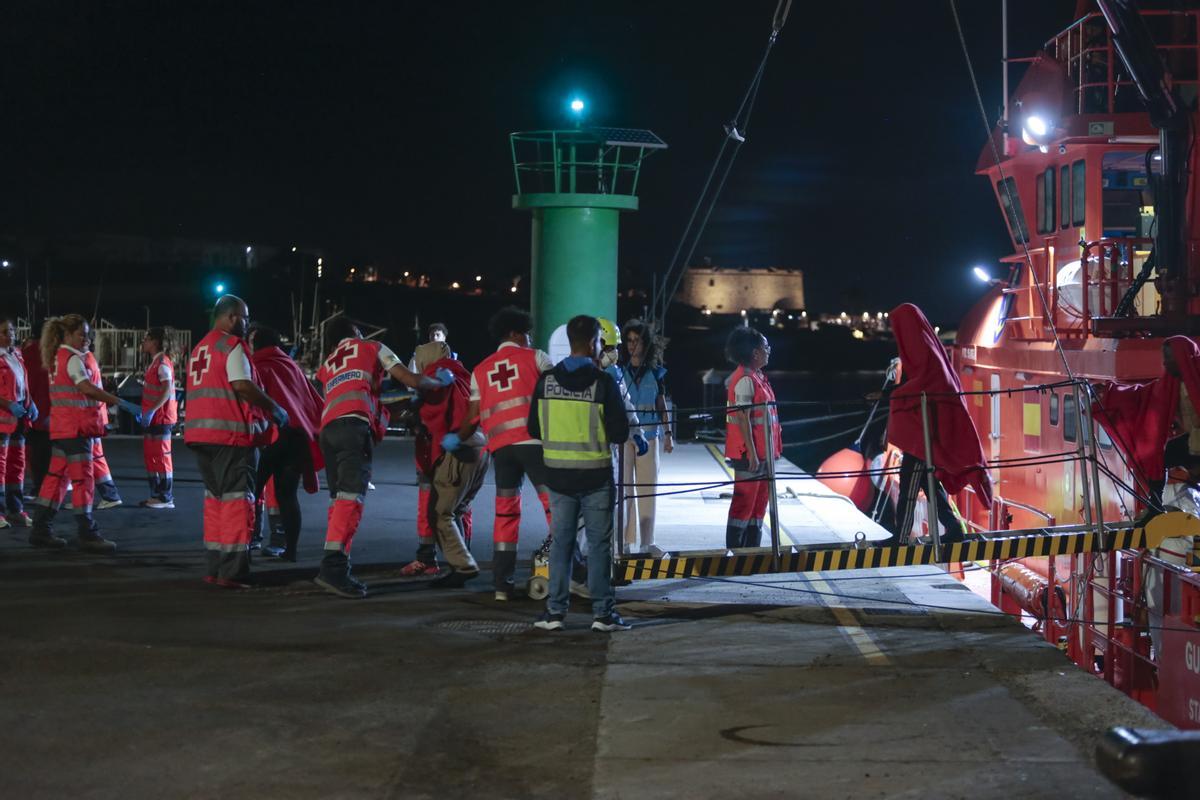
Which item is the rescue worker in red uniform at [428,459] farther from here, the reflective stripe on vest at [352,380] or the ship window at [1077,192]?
the ship window at [1077,192]

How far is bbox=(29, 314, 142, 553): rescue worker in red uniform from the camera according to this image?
978 cm

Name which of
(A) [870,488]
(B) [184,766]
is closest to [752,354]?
(B) [184,766]

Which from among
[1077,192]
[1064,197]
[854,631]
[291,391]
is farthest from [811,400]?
[854,631]

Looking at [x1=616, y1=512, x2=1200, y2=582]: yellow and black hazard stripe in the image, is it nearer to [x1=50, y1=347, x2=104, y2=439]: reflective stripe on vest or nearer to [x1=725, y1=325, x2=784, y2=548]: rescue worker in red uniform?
[x1=725, y1=325, x2=784, y2=548]: rescue worker in red uniform

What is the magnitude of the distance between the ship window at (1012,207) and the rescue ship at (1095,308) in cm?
6

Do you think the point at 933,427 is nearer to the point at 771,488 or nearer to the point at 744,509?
the point at 771,488

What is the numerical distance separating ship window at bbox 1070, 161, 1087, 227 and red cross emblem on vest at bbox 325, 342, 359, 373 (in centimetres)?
898

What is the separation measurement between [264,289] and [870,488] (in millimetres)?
78048

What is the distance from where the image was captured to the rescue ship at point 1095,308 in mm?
8742

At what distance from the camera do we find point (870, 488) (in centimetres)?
1992

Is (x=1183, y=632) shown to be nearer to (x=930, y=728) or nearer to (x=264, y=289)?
(x=930, y=728)

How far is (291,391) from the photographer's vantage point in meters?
9.52

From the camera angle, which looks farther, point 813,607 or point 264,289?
point 264,289

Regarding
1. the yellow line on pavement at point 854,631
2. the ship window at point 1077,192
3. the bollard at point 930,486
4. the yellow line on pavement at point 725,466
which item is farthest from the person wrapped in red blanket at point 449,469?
the ship window at point 1077,192
